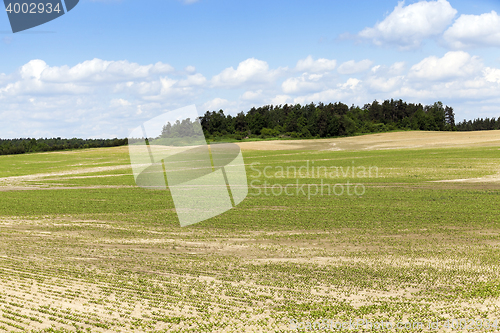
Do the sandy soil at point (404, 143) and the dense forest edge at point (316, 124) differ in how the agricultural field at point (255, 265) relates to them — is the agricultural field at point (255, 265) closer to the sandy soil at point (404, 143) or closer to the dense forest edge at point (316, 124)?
the sandy soil at point (404, 143)

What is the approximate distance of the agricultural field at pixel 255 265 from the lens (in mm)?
9938

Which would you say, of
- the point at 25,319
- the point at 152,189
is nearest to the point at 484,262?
the point at 25,319

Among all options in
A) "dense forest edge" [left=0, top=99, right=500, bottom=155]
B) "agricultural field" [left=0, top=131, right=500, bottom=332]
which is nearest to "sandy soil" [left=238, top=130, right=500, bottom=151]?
"dense forest edge" [left=0, top=99, right=500, bottom=155]

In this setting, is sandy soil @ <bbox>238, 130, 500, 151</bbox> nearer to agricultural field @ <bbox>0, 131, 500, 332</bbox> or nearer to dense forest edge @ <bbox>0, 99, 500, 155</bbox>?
dense forest edge @ <bbox>0, 99, 500, 155</bbox>

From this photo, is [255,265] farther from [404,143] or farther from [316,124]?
[316,124]

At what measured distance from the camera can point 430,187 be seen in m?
32.4

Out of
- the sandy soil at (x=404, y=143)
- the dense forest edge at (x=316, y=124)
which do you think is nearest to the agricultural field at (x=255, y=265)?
the sandy soil at (x=404, y=143)

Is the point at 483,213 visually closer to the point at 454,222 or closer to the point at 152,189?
the point at 454,222

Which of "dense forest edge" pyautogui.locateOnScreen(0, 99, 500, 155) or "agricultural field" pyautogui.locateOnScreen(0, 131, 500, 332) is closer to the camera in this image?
"agricultural field" pyautogui.locateOnScreen(0, 131, 500, 332)

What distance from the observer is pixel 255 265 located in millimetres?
13922

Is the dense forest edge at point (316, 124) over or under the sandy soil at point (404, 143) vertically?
over

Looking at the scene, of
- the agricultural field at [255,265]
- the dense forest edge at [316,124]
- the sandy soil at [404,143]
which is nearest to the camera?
the agricultural field at [255,265]

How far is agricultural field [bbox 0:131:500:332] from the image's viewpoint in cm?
994

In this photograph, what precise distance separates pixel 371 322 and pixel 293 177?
33.4 m
